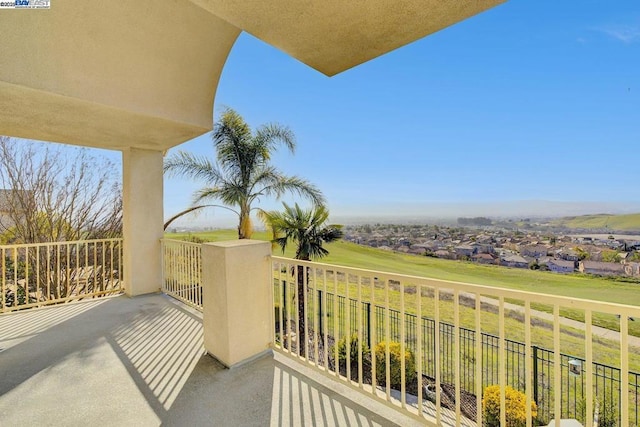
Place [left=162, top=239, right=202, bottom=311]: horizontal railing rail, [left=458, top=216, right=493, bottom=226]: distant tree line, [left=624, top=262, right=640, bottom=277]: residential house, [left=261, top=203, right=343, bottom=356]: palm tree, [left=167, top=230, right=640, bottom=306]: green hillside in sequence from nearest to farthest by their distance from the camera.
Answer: [left=162, top=239, right=202, bottom=311]: horizontal railing rail, [left=624, top=262, right=640, bottom=277]: residential house, [left=167, top=230, right=640, bottom=306]: green hillside, [left=261, top=203, right=343, bottom=356]: palm tree, [left=458, top=216, right=493, bottom=226]: distant tree line

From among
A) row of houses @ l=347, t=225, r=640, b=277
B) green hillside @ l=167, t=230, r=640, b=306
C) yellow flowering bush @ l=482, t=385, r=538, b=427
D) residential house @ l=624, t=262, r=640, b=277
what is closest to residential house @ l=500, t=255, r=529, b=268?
row of houses @ l=347, t=225, r=640, b=277

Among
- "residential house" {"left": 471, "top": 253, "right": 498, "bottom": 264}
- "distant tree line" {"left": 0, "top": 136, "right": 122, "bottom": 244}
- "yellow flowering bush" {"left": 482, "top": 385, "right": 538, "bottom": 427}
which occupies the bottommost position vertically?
"yellow flowering bush" {"left": 482, "top": 385, "right": 538, "bottom": 427}

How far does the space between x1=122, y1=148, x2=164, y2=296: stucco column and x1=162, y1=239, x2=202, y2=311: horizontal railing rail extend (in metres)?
0.20

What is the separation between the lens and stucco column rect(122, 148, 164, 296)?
4.63 meters

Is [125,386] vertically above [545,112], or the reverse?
[545,112]

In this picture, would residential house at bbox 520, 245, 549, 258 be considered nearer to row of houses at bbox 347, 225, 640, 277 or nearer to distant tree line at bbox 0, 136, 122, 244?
row of houses at bbox 347, 225, 640, 277

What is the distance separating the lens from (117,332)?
3.25 meters

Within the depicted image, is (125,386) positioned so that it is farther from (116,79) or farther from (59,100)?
(116,79)

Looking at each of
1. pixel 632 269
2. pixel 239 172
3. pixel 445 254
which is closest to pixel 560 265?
pixel 632 269

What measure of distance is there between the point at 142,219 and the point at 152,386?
3.30 m

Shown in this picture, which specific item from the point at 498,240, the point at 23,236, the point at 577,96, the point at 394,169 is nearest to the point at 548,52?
the point at 577,96

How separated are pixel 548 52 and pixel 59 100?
1292cm

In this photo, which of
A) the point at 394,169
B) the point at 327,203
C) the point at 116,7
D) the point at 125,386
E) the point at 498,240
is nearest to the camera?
the point at 125,386

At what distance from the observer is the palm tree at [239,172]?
278 inches
